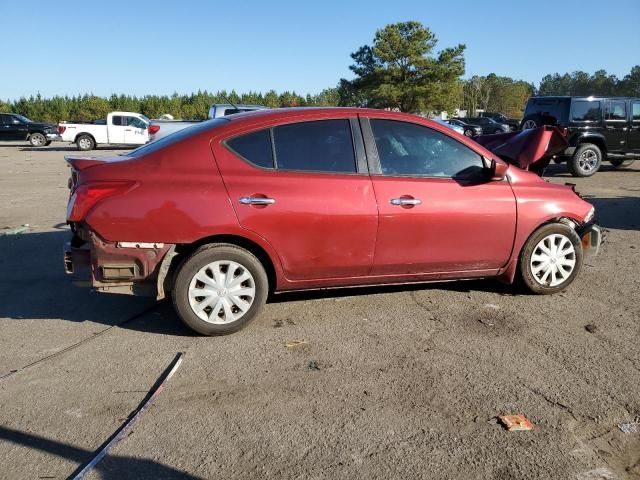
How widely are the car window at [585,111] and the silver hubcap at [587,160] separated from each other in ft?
2.79

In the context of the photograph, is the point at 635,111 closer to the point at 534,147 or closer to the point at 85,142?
the point at 534,147

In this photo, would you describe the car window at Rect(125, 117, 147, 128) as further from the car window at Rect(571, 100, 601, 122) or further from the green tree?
the green tree

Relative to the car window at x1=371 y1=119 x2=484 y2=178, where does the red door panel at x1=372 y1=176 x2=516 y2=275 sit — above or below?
below

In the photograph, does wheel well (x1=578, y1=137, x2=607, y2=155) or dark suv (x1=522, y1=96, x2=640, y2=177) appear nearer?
dark suv (x1=522, y1=96, x2=640, y2=177)

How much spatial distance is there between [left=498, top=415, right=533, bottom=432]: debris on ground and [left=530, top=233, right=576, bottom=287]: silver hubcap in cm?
221

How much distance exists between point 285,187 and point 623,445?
2.70 meters

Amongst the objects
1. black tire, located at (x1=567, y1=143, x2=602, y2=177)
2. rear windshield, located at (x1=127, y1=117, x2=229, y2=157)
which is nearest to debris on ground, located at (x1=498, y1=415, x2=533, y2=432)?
rear windshield, located at (x1=127, y1=117, x2=229, y2=157)

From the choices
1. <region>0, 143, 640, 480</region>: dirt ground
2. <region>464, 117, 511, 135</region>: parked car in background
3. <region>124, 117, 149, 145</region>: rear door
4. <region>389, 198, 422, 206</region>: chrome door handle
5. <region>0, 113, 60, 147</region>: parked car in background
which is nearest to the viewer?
<region>0, 143, 640, 480</region>: dirt ground

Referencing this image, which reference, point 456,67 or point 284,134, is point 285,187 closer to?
point 284,134

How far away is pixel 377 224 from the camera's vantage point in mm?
4344

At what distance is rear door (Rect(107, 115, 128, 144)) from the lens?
26.0 m

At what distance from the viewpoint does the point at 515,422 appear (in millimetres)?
2984

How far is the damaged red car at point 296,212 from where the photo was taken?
13.1ft

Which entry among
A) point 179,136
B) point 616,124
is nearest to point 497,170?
point 179,136
